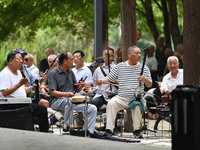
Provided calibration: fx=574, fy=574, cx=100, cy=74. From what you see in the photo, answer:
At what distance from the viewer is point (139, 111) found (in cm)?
1062

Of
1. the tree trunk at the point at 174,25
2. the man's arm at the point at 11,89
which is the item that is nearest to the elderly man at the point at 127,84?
the man's arm at the point at 11,89

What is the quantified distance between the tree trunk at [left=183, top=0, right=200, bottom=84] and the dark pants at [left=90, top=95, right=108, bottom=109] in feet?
6.86

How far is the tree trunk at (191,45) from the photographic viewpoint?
32.6 ft

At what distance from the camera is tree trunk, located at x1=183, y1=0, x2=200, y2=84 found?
32.6 ft

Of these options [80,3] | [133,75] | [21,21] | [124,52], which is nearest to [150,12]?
[80,3]

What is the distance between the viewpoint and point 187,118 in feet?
20.1

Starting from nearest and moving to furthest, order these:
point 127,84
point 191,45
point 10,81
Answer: point 10,81, point 191,45, point 127,84

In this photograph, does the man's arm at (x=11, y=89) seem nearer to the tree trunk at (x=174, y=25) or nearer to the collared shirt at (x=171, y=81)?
the collared shirt at (x=171, y=81)

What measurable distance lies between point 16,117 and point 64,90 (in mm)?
1583

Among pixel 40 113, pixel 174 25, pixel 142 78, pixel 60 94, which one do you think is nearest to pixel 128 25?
pixel 142 78

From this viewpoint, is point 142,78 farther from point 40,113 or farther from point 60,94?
point 40,113

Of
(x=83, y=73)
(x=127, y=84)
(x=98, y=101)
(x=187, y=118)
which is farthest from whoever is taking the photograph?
(x=83, y=73)

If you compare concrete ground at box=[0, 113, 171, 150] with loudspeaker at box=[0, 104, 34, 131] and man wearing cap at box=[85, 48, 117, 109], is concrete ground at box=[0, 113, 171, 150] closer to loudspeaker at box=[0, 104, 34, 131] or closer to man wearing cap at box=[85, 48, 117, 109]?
Answer: loudspeaker at box=[0, 104, 34, 131]

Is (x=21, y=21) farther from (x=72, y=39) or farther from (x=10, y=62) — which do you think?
(x=72, y=39)
